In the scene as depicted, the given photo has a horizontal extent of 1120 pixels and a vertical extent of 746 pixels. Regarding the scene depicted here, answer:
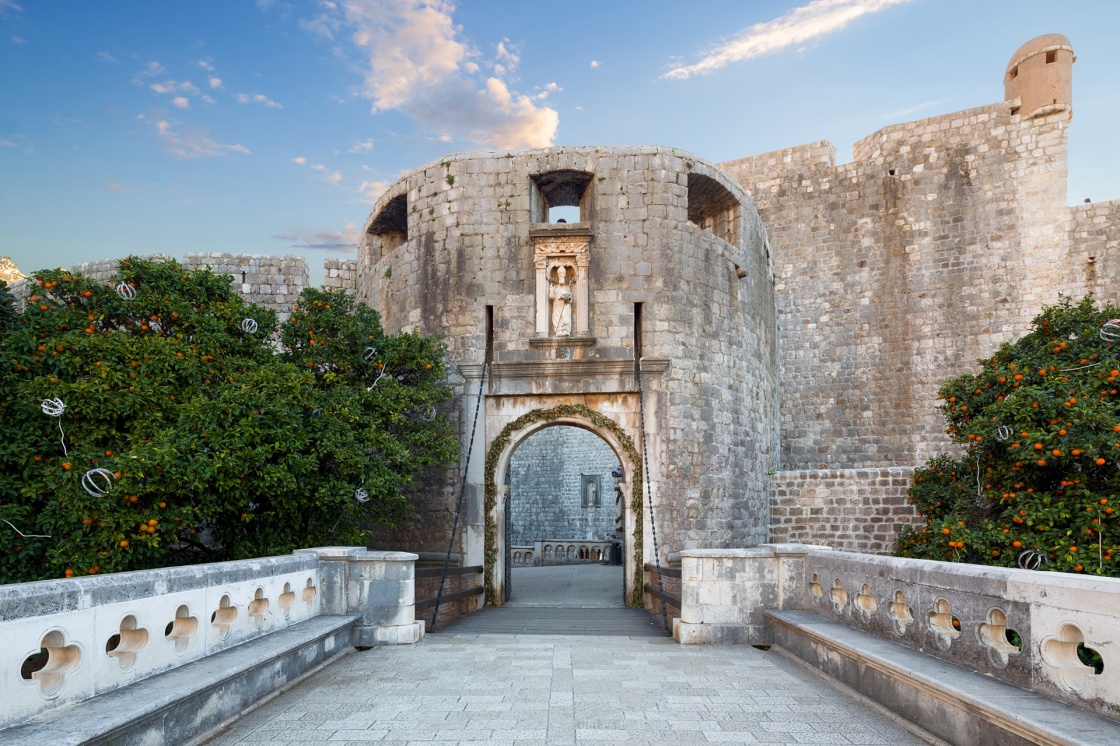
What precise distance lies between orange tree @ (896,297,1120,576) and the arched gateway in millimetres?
3630

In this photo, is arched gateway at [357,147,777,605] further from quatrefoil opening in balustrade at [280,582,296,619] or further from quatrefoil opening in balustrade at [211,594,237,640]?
quatrefoil opening in balustrade at [211,594,237,640]

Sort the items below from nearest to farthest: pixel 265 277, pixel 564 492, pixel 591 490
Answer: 1. pixel 265 277
2. pixel 591 490
3. pixel 564 492

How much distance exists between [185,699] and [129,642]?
1.84ft

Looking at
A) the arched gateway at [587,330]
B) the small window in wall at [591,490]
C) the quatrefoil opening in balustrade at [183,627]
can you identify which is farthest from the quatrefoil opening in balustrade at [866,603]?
the small window in wall at [591,490]

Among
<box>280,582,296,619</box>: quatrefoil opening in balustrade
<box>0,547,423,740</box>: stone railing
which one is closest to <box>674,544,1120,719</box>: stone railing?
<box>0,547,423,740</box>: stone railing

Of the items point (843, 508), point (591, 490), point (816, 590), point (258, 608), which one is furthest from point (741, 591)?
point (591, 490)

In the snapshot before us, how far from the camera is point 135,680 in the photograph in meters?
4.00

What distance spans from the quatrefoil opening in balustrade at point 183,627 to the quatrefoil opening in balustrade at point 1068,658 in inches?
194

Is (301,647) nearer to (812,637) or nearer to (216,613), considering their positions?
(216,613)

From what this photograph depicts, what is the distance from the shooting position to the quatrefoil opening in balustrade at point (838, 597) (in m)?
5.95

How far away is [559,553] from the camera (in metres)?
22.5

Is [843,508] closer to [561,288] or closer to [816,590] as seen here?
[561,288]

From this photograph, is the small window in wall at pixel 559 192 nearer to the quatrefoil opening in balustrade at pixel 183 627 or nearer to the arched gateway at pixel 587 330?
the arched gateway at pixel 587 330

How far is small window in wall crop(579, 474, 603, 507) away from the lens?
26234 millimetres
